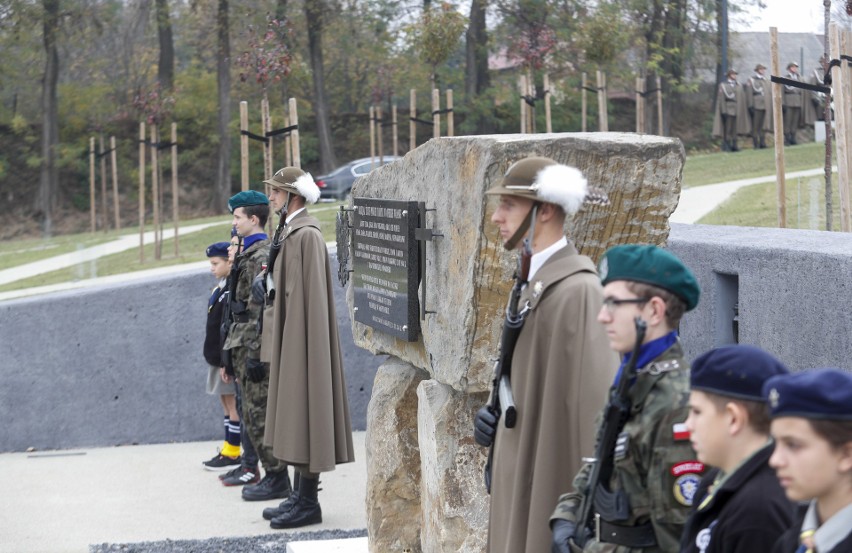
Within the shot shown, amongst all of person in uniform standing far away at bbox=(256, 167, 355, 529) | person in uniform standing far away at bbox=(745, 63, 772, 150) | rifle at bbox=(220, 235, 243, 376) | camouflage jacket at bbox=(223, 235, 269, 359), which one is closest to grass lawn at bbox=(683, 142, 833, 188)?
person in uniform standing far away at bbox=(745, 63, 772, 150)

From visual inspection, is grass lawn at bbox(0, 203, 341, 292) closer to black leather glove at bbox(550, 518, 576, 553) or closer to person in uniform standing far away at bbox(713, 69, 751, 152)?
person in uniform standing far away at bbox(713, 69, 751, 152)

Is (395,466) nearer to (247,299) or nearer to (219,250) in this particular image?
(247,299)

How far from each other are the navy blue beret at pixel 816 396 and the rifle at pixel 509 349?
149 centimetres

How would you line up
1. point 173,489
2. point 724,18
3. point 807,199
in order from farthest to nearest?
point 724,18, point 807,199, point 173,489

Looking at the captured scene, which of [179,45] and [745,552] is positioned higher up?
[179,45]

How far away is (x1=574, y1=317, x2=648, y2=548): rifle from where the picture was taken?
2.84 meters

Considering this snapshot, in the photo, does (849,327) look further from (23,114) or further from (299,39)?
→ (23,114)

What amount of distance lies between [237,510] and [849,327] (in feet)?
13.2

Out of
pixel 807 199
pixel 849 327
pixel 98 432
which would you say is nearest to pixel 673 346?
pixel 849 327

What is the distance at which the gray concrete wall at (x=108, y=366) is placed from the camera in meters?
9.11

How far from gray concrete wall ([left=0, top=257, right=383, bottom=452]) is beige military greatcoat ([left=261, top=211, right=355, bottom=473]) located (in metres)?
2.70

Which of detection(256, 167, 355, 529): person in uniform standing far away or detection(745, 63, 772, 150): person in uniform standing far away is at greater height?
detection(745, 63, 772, 150): person in uniform standing far away

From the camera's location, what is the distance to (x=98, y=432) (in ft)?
30.3

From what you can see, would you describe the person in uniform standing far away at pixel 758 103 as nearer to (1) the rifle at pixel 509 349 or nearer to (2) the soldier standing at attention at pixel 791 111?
(2) the soldier standing at attention at pixel 791 111
